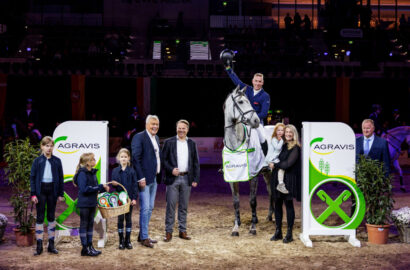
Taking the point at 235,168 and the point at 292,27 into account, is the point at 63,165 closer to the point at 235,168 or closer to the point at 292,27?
the point at 235,168

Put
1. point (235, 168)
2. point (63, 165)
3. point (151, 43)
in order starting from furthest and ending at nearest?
1. point (151, 43)
2. point (235, 168)
3. point (63, 165)

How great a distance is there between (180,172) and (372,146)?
2964 mm

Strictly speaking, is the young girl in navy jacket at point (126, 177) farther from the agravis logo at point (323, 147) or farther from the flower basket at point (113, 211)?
the agravis logo at point (323, 147)

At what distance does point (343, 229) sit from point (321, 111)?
56.4 ft

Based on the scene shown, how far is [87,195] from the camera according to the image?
19.4 feet

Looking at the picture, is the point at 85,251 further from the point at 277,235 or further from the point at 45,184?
the point at 277,235

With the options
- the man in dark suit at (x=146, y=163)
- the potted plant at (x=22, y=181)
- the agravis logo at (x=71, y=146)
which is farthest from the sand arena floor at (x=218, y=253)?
the agravis logo at (x=71, y=146)

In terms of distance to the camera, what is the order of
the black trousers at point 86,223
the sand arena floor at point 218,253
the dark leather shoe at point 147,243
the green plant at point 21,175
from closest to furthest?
the sand arena floor at point 218,253 → the black trousers at point 86,223 → the dark leather shoe at point 147,243 → the green plant at point 21,175

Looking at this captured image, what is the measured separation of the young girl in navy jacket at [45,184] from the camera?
5934 mm

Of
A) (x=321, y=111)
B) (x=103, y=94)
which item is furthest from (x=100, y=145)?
(x=321, y=111)

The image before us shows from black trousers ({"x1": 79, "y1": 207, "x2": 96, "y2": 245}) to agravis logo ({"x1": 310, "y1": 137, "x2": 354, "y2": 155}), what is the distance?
318 centimetres

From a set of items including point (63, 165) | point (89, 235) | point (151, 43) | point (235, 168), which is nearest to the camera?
point (89, 235)

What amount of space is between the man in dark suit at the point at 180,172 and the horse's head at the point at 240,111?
70cm

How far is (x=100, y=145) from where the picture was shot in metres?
6.71
